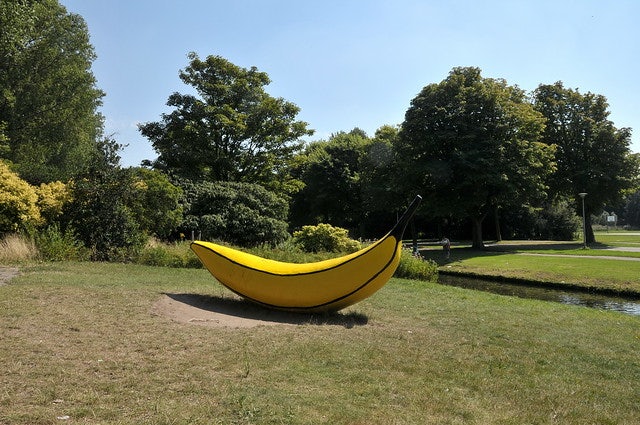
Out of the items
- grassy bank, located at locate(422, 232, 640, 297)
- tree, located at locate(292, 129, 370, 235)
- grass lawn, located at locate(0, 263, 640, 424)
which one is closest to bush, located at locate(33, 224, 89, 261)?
grass lawn, located at locate(0, 263, 640, 424)

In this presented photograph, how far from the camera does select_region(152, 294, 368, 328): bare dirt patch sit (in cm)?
783

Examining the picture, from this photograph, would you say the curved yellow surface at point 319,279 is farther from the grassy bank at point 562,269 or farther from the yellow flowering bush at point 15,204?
the grassy bank at point 562,269

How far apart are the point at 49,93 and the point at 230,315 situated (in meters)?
25.4

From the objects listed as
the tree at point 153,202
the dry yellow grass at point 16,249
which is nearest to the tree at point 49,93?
the tree at point 153,202

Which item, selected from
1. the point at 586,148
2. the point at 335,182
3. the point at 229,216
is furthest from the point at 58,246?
the point at 586,148

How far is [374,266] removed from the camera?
27.6ft

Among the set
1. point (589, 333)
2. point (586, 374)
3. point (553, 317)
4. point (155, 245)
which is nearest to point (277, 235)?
point (155, 245)

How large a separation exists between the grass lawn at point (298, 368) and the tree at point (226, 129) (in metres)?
25.8

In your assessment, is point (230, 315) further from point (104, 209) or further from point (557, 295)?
point (557, 295)

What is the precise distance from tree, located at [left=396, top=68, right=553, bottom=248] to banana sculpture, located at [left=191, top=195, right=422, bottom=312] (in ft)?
85.2

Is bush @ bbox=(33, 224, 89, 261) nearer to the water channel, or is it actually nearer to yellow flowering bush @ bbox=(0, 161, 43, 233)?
yellow flowering bush @ bbox=(0, 161, 43, 233)

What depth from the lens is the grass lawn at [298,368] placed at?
418 cm

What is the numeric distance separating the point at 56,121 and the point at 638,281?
30.4 m

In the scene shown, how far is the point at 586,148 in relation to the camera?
1674 inches
